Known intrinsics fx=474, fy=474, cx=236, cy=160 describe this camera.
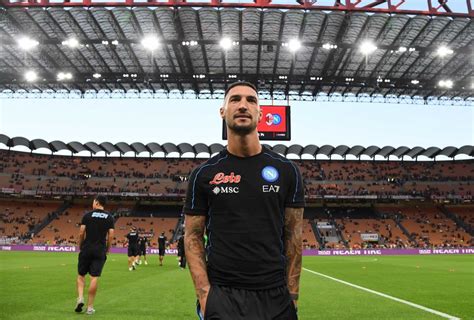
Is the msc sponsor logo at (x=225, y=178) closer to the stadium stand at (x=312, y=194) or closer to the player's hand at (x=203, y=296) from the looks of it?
the player's hand at (x=203, y=296)

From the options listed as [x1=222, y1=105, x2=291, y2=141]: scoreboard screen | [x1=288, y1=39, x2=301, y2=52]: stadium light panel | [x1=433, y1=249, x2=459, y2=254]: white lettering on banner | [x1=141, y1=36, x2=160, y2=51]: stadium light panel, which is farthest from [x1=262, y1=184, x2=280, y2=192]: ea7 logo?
[x1=433, y1=249, x2=459, y2=254]: white lettering on banner

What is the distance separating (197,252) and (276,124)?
872 inches

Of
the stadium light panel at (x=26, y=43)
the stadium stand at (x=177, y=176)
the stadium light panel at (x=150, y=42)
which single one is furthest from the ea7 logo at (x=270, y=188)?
the stadium stand at (x=177, y=176)

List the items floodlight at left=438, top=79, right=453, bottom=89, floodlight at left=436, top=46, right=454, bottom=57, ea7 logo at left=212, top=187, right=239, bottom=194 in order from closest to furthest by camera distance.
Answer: ea7 logo at left=212, top=187, right=239, bottom=194
floodlight at left=436, top=46, right=454, bottom=57
floodlight at left=438, top=79, right=453, bottom=89

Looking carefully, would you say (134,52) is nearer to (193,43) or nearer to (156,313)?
(193,43)

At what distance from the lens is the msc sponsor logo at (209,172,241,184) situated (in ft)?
9.99

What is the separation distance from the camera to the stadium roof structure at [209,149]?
67.9m

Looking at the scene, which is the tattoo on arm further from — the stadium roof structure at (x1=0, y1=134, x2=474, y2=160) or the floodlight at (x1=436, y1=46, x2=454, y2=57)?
the stadium roof structure at (x1=0, y1=134, x2=474, y2=160)

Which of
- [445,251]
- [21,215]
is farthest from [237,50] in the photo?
[21,215]

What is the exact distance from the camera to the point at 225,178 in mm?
3051

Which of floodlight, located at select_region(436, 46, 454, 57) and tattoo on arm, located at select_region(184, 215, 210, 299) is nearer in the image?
tattoo on arm, located at select_region(184, 215, 210, 299)

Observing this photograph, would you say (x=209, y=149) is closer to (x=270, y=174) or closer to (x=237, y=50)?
(x=237, y=50)

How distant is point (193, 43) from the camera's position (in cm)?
3738

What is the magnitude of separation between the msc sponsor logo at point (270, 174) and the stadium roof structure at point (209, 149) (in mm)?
64078
